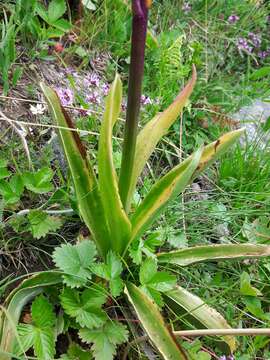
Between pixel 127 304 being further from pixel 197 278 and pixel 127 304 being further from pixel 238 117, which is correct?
pixel 238 117

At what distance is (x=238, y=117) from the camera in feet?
7.43

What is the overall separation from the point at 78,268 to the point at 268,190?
867 millimetres

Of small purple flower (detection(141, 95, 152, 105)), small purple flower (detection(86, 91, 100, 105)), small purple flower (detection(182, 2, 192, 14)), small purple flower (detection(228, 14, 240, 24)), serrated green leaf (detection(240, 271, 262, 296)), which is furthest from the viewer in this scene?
small purple flower (detection(228, 14, 240, 24))

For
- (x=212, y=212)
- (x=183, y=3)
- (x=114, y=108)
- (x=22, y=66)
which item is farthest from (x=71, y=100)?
(x=183, y=3)

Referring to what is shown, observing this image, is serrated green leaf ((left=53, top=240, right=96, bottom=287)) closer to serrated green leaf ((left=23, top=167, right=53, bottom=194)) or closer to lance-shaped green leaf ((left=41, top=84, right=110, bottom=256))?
lance-shaped green leaf ((left=41, top=84, right=110, bottom=256))

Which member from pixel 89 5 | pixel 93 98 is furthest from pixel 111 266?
pixel 89 5

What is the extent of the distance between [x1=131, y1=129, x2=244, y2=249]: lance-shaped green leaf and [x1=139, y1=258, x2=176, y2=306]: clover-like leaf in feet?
0.28

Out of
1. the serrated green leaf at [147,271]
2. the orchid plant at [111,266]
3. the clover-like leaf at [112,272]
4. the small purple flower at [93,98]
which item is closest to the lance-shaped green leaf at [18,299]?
the orchid plant at [111,266]

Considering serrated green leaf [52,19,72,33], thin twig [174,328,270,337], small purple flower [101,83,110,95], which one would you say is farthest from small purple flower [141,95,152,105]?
thin twig [174,328,270,337]

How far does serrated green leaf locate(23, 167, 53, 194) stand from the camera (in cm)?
142

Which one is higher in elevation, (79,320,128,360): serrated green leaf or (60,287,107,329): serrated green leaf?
(60,287,107,329): serrated green leaf

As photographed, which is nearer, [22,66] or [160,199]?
[160,199]

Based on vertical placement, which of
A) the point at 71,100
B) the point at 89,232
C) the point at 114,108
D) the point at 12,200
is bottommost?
the point at 89,232

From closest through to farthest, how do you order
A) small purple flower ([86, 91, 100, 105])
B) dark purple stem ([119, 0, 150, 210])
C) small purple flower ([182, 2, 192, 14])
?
dark purple stem ([119, 0, 150, 210]), small purple flower ([86, 91, 100, 105]), small purple flower ([182, 2, 192, 14])
